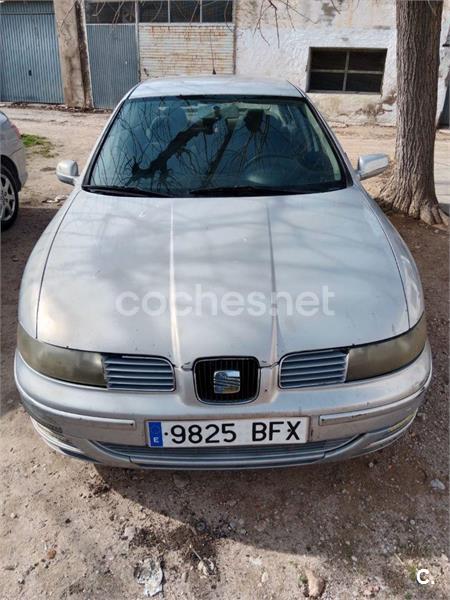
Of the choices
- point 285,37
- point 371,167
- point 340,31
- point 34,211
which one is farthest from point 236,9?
point 371,167

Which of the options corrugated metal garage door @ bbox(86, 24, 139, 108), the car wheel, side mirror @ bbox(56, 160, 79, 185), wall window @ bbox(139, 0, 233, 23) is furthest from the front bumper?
corrugated metal garage door @ bbox(86, 24, 139, 108)

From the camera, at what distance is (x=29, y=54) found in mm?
12914

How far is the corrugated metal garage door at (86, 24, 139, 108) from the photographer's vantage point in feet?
39.4

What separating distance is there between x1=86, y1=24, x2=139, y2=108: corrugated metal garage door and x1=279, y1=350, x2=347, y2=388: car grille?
479 inches

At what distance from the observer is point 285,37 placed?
11.2 meters

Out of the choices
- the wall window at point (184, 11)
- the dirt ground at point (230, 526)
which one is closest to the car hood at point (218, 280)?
the dirt ground at point (230, 526)

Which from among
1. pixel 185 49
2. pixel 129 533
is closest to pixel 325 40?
pixel 185 49

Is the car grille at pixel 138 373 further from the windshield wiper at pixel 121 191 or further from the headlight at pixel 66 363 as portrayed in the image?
the windshield wiper at pixel 121 191

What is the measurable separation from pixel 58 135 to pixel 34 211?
5.10m

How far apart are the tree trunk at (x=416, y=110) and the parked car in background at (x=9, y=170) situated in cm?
381

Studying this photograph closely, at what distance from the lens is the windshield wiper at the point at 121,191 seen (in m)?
2.53

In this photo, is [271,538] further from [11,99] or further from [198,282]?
[11,99]

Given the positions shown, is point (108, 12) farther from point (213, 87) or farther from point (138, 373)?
point (138, 373)

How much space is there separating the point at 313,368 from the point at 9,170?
163 inches
